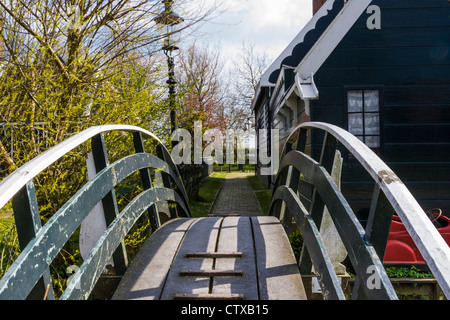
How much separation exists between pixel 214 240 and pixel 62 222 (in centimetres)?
179

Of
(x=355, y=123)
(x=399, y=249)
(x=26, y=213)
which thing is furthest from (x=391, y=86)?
(x=26, y=213)

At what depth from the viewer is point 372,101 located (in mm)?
7293

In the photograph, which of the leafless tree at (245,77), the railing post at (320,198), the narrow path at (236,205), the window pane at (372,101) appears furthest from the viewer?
the leafless tree at (245,77)

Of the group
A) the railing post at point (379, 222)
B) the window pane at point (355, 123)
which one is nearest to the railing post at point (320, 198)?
the railing post at point (379, 222)

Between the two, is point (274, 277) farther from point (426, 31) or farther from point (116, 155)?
point (426, 31)

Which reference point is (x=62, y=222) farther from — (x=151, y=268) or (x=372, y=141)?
(x=372, y=141)

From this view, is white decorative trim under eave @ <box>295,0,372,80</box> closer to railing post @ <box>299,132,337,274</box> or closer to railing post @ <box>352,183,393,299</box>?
railing post @ <box>299,132,337,274</box>

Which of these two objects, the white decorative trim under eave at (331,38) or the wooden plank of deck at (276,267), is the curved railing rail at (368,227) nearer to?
the wooden plank of deck at (276,267)

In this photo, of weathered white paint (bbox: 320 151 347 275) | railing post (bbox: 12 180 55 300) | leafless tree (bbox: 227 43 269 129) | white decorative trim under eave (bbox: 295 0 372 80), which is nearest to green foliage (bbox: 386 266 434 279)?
weathered white paint (bbox: 320 151 347 275)

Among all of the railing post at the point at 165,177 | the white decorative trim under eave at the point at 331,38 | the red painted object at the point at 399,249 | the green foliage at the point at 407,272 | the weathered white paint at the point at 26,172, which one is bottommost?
the green foliage at the point at 407,272

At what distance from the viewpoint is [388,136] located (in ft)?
23.6

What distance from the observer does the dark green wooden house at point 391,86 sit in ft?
23.5

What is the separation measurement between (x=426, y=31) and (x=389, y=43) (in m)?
0.63

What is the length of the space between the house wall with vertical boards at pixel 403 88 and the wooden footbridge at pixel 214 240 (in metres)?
3.35
